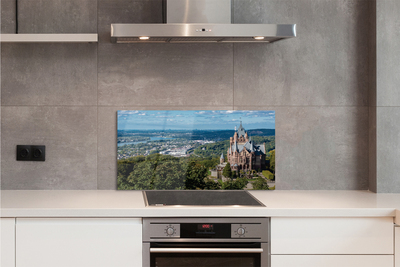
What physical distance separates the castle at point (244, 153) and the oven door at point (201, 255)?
65cm

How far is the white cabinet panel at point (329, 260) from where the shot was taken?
175cm

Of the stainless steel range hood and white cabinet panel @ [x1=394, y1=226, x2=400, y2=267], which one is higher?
the stainless steel range hood

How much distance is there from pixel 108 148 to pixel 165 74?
1.96 ft

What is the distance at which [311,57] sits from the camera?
229 centimetres

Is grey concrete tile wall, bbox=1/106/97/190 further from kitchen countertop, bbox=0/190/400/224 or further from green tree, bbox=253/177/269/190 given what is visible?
green tree, bbox=253/177/269/190

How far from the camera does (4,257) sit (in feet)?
5.66

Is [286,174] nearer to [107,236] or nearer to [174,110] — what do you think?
[174,110]

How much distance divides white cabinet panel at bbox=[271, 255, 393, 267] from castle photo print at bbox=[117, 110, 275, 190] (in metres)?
0.60

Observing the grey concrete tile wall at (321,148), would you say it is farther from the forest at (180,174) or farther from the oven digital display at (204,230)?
the oven digital display at (204,230)

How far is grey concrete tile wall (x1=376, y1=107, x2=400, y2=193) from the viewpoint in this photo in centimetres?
219

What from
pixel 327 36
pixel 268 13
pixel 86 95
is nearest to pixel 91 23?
pixel 86 95

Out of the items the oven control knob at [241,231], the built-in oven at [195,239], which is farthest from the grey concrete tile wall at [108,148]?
the oven control knob at [241,231]

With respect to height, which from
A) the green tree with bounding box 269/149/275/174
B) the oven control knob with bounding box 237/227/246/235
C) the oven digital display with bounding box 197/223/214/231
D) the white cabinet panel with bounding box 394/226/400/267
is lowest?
the white cabinet panel with bounding box 394/226/400/267

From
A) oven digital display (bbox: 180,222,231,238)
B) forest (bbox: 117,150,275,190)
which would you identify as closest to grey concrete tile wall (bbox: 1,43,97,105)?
forest (bbox: 117,150,275,190)
